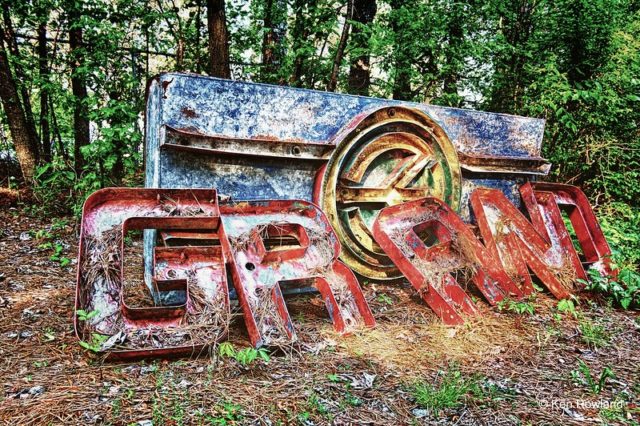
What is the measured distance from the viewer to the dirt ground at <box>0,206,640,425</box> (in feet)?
6.07

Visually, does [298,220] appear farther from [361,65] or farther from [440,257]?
[361,65]

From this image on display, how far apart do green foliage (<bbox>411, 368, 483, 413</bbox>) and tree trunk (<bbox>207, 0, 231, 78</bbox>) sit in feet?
13.8

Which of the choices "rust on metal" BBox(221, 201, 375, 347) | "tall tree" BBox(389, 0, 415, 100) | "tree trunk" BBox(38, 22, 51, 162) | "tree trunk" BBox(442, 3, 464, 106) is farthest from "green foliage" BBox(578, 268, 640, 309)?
"tree trunk" BBox(38, 22, 51, 162)

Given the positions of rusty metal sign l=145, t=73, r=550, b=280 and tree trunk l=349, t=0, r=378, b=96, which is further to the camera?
tree trunk l=349, t=0, r=378, b=96

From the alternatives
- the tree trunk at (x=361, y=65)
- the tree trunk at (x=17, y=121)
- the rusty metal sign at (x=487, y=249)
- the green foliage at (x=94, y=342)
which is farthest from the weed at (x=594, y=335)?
the tree trunk at (x=17, y=121)

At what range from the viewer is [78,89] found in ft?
18.3

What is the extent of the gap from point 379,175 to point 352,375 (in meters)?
2.12

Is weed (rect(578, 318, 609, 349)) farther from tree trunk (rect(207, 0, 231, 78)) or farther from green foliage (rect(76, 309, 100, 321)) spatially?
tree trunk (rect(207, 0, 231, 78))

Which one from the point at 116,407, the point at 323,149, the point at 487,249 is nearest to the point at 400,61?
the point at 323,149

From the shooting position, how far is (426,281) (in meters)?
3.19

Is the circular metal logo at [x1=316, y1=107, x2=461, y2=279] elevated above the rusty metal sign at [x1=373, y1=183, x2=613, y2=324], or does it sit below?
above

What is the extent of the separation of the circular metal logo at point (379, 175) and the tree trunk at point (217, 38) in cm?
230

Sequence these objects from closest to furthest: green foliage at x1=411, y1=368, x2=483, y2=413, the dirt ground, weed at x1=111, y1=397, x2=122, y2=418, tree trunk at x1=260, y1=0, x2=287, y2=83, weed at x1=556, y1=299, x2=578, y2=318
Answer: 1. weed at x1=111, y1=397, x2=122, y2=418
2. the dirt ground
3. green foliage at x1=411, y1=368, x2=483, y2=413
4. weed at x1=556, y1=299, x2=578, y2=318
5. tree trunk at x1=260, y1=0, x2=287, y2=83

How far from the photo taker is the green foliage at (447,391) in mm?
2002
